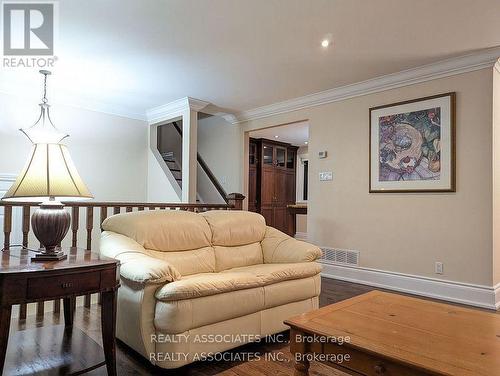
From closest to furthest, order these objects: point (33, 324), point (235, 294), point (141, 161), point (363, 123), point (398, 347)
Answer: point (398, 347) < point (235, 294) < point (33, 324) < point (363, 123) < point (141, 161)

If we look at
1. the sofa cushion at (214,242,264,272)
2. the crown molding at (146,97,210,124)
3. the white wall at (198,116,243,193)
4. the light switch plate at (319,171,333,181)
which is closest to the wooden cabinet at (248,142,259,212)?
the white wall at (198,116,243,193)

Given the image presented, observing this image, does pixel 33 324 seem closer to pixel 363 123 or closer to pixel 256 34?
pixel 256 34

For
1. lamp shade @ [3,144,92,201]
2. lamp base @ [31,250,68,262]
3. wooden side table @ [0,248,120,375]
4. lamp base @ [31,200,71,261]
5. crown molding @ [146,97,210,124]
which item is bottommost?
wooden side table @ [0,248,120,375]

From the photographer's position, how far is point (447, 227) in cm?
353

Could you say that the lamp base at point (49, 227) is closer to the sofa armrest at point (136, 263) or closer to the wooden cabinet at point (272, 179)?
the sofa armrest at point (136, 263)

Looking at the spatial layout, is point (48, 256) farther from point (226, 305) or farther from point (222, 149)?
point (222, 149)

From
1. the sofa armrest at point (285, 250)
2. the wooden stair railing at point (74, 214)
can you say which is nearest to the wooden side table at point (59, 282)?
the wooden stair railing at point (74, 214)

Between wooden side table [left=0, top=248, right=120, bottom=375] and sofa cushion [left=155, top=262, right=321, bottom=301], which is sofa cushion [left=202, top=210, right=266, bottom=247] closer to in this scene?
sofa cushion [left=155, top=262, right=321, bottom=301]

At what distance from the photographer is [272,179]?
25.3 ft

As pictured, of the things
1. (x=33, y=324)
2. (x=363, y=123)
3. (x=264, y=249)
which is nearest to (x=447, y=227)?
(x=363, y=123)

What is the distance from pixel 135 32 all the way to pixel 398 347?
2975 mm

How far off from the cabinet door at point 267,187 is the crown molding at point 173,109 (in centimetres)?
275

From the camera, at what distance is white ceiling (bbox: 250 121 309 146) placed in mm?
6348

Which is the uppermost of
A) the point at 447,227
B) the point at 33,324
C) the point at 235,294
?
the point at 447,227
